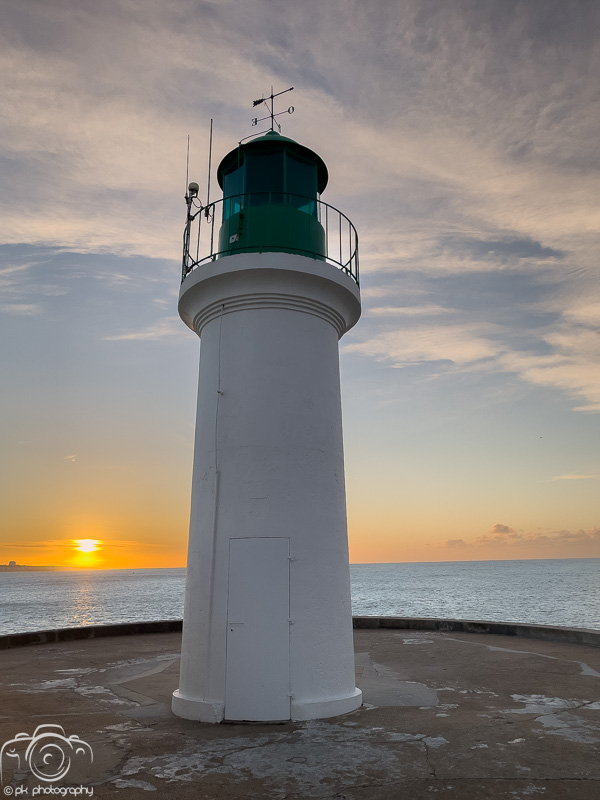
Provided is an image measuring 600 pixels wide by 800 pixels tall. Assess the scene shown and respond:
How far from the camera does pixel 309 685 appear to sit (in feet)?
25.3

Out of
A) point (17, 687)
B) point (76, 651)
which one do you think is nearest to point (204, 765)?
point (17, 687)

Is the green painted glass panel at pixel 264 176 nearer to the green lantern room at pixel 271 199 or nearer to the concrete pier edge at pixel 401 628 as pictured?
the green lantern room at pixel 271 199

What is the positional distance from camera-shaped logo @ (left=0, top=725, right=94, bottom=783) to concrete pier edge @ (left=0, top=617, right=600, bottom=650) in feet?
25.5

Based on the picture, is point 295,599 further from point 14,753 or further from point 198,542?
point 14,753

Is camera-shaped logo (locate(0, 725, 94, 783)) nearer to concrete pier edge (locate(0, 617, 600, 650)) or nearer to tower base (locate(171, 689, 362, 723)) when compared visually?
tower base (locate(171, 689, 362, 723))

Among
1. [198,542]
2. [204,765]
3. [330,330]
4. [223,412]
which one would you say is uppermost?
[330,330]

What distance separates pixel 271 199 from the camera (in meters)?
8.95

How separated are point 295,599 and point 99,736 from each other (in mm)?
2748

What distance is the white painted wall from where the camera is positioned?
7.88 m

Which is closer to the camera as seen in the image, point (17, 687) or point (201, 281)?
point (201, 281)

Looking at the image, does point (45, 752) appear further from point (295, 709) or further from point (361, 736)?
point (361, 736)

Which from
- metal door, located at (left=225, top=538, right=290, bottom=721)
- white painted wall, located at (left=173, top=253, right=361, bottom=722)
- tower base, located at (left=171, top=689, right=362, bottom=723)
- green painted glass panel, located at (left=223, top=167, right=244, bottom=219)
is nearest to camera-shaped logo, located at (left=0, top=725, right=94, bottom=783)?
tower base, located at (left=171, top=689, right=362, bottom=723)

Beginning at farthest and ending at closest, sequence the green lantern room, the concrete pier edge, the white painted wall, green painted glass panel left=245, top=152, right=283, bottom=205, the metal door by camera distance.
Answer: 1. the concrete pier edge
2. green painted glass panel left=245, top=152, right=283, bottom=205
3. the green lantern room
4. the white painted wall
5. the metal door

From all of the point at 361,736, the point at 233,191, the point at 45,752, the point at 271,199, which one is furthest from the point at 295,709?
the point at 233,191
